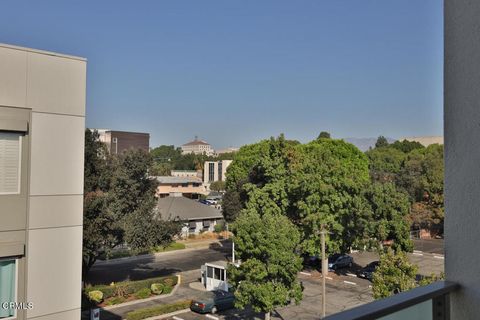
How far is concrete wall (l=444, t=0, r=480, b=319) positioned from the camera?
152cm

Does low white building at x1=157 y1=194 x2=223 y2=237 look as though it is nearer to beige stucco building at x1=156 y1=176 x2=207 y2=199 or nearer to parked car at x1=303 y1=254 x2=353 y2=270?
parked car at x1=303 y1=254 x2=353 y2=270

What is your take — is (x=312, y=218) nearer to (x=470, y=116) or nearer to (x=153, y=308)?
(x=153, y=308)

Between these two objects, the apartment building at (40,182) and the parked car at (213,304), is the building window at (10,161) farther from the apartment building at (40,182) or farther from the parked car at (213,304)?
the parked car at (213,304)

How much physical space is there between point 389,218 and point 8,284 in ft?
52.1

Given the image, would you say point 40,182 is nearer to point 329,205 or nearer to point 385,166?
point 329,205

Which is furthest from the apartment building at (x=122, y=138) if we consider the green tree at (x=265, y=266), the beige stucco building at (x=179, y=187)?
the green tree at (x=265, y=266)

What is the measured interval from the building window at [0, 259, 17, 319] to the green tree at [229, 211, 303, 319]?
7.95 m

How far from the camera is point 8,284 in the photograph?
4570 mm

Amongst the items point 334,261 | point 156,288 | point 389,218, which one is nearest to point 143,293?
point 156,288

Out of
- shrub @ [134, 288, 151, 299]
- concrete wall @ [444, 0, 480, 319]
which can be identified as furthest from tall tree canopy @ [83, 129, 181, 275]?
concrete wall @ [444, 0, 480, 319]

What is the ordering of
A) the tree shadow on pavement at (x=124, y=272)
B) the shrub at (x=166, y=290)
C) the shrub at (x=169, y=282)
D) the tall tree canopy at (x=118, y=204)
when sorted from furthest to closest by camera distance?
the tree shadow on pavement at (x=124, y=272), the shrub at (x=169, y=282), the shrub at (x=166, y=290), the tall tree canopy at (x=118, y=204)

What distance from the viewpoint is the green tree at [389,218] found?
57.5ft

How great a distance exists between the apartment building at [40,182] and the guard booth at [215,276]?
11.8 meters

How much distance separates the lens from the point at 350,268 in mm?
20734
